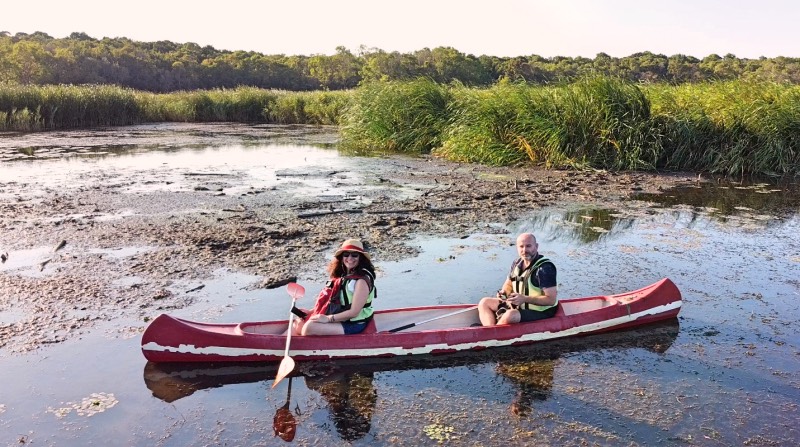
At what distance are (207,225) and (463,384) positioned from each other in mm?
4947

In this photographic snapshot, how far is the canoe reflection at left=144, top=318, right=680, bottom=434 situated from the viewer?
13.5 feet

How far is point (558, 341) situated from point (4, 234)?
650 centimetres

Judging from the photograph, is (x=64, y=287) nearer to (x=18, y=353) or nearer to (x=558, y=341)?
(x=18, y=353)

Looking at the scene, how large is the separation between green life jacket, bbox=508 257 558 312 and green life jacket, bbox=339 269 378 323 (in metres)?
1.17

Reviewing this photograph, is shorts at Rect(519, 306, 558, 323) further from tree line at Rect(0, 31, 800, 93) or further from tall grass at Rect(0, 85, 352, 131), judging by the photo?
tree line at Rect(0, 31, 800, 93)

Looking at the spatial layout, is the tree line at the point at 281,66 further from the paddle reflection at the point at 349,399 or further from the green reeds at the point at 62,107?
the paddle reflection at the point at 349,399

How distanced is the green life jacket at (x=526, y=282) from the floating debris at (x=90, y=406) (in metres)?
2.95

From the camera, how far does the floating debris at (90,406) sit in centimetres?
391

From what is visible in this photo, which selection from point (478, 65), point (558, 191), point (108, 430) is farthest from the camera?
point (478, 65)

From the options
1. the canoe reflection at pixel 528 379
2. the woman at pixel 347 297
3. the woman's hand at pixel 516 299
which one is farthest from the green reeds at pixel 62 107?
the canoe reflection at pixel 528 379

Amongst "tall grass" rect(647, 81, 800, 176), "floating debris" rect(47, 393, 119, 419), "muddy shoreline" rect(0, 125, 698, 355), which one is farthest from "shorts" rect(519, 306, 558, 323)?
"tall grass" rect(647, 81, 800, 176)

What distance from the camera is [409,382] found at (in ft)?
14.5

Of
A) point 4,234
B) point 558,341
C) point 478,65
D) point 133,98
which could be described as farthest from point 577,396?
point 478,65

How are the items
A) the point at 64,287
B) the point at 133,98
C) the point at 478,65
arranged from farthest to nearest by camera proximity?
the point at 478,65 → the point at 133,98 → the point at 64,287
